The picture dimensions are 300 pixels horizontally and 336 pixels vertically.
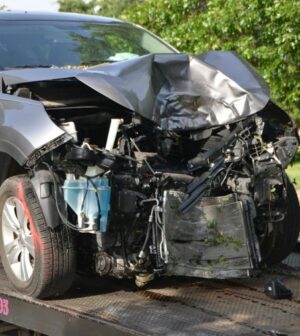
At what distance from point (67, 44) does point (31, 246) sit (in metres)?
2.00

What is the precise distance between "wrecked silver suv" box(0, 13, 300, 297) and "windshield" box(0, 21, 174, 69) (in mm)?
456

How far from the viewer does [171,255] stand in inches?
167

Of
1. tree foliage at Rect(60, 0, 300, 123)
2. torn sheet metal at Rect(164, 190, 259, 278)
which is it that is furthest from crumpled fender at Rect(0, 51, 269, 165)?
tree foliage at Rect(60, 0, 300, 123)

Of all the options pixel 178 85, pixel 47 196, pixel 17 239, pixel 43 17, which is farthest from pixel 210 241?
pixel 43 17

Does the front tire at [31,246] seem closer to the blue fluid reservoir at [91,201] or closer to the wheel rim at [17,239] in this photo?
the wheel rim at [17,239]

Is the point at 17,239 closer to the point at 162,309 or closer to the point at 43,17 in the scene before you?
the point at 162,309

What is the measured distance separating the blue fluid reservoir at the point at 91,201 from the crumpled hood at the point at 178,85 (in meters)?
0.51

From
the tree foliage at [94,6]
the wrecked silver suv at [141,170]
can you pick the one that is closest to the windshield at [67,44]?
the wrecked silver suv at [141,170]

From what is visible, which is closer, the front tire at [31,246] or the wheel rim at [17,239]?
the front tire at [31,246]

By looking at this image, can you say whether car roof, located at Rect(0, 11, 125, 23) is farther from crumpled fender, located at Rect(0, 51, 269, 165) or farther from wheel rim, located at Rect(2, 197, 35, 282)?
wheel rim, located at Rect(2, 197, 35, 282)

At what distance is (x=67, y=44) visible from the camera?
228 inches

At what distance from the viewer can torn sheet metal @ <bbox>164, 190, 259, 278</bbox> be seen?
4.29 m

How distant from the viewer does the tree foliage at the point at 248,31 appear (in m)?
11.8

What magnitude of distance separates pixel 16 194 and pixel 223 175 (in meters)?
1.29
